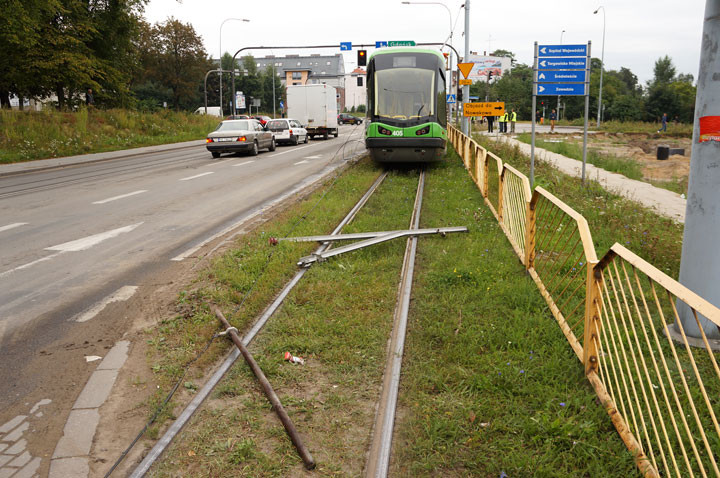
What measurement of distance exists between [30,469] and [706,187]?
5255mm

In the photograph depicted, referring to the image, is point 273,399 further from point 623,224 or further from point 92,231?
point 623,224

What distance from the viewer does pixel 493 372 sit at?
429 centimetres

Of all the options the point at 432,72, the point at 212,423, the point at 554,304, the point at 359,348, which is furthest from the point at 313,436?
the point at 432,72

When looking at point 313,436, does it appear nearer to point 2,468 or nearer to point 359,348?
point 359,348

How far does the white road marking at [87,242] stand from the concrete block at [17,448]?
5.19 metres

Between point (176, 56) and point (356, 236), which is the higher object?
point (176, 56)

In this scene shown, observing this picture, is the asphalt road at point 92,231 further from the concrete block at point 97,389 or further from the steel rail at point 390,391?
the steel rail at point 390,391

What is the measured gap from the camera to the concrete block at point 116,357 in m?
4.65

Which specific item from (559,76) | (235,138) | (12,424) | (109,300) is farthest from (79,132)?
(12,424)

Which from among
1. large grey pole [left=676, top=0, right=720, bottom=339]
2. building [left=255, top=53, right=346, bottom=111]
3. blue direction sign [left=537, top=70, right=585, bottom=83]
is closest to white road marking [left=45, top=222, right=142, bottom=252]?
large grey pole [left=676, top=0, right=720, bottom=339]

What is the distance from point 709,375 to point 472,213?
6.40m

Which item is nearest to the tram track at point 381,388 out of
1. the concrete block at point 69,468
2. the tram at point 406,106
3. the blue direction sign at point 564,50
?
the concrete block at point 69,468

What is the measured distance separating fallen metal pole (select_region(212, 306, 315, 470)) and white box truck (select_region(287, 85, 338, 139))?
3281cm

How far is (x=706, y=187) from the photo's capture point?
189 inches
